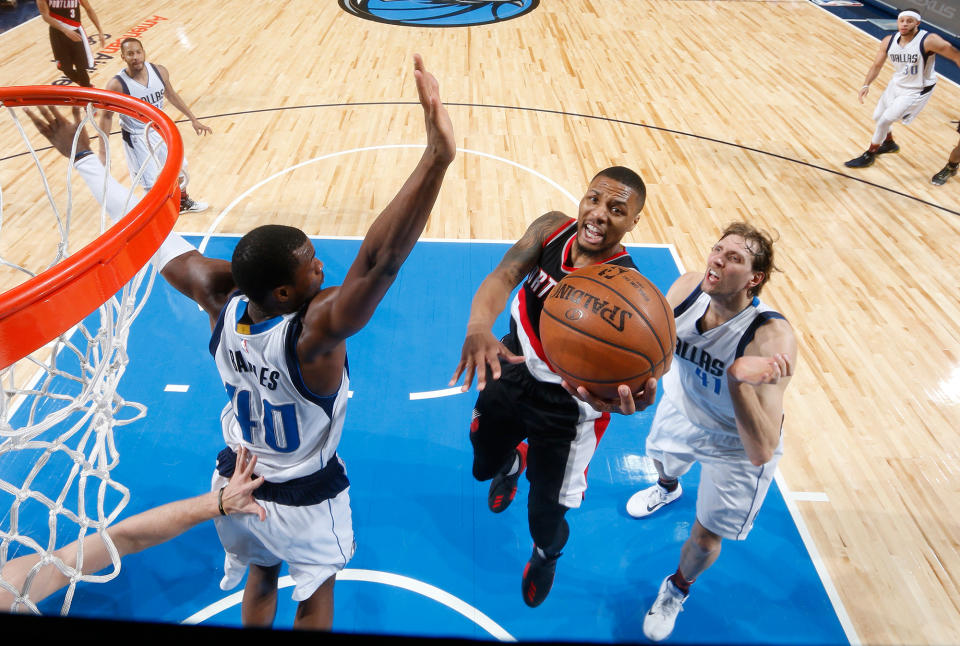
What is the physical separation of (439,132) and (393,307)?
3268 mm

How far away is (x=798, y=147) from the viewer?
24.9ft

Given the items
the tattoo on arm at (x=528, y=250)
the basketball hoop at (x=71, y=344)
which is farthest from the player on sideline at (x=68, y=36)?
the tattoo on arm at (x=528, y=250)

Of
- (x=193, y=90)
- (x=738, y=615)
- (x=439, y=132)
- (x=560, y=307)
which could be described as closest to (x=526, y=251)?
(x=560, y=307)

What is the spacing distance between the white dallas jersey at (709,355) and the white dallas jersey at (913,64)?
6143 millimetres

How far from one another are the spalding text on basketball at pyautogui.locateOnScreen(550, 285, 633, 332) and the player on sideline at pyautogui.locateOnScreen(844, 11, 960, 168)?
6.37 metres

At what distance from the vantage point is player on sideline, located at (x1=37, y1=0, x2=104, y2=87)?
274 inches

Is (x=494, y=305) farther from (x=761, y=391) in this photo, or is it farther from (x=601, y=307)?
(x=761, y=391)

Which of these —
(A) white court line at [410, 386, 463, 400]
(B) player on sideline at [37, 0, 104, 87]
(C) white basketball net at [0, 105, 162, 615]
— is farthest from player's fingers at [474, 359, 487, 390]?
(B) player on sideline at [37, 0, 104, 87]

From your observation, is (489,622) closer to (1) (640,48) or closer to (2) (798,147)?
(2) (798,147)

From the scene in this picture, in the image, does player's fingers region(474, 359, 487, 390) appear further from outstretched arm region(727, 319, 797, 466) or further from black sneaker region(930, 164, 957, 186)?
black sneaker region(930, 164, 957, 186)

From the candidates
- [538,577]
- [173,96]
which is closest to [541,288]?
[538,577]

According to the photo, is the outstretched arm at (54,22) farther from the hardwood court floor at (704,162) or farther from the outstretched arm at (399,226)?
the outstretched arm at (399,226)

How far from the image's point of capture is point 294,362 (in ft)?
7.11

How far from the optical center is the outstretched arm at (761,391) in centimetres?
230
